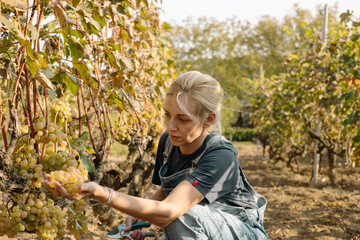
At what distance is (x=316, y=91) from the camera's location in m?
5.54

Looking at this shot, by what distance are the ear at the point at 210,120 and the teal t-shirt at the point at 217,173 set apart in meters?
0.08

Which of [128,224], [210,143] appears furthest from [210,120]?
[128,224]

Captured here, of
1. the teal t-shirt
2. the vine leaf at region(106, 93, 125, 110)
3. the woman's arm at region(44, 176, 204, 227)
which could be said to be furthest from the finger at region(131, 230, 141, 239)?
the vine leaf at region(106, 93, 125, 110)

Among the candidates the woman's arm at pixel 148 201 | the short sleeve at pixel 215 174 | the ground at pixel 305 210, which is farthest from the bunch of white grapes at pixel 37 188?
the ground at pixel 305 210

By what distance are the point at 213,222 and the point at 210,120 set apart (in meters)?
0.49

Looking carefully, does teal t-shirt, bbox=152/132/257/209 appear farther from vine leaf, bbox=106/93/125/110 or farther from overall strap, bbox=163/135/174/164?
vine leaf, bbox=106/93/125/110

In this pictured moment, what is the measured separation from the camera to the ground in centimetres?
339

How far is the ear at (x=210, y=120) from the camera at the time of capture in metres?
1.82

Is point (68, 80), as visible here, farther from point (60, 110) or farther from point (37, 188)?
Answer: point (37, 188)

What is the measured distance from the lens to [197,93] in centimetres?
172

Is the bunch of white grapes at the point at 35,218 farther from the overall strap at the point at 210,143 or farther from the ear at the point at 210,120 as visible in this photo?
the ear at the point at 210,120

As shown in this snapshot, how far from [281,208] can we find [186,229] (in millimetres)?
3088

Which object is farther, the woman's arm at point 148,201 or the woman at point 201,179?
the woman at point 201,179

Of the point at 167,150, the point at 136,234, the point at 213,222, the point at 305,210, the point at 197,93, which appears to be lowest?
the point at 305,210
